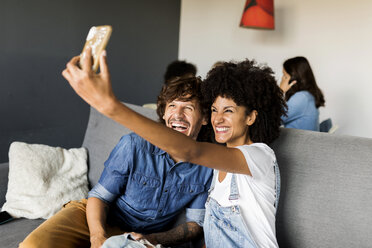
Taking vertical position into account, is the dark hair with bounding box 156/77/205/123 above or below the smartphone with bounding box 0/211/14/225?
above

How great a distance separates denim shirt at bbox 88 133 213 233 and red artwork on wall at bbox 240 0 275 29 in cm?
227

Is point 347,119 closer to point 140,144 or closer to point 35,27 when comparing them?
point 140,144

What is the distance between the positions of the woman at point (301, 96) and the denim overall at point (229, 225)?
1499 millimetres

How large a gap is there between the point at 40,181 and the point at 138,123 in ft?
4.11

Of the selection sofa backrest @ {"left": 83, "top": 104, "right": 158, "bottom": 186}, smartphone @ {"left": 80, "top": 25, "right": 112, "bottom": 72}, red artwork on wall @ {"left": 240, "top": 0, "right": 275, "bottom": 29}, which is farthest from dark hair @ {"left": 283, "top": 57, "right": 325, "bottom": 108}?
smartphone @ {"left": 80, "top": 25, "right": 112, "bottom": 72}

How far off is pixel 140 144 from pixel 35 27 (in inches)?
88.9

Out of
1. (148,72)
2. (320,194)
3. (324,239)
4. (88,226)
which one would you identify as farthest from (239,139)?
(148,72)

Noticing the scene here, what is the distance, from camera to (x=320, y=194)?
4.64ft

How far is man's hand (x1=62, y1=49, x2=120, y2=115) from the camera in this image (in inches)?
28.9

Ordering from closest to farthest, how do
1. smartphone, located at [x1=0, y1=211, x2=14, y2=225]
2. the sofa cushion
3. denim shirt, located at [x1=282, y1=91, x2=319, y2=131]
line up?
the sofa cushion
smartphone, located at [x1=0, y1=211, x2=14, y2=225]
denim shirt, located at [x1=282, y1=91, x2=319, y2=131]

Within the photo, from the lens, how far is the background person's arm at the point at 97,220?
4.46 ft

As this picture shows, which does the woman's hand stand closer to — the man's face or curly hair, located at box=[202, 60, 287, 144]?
the man's face

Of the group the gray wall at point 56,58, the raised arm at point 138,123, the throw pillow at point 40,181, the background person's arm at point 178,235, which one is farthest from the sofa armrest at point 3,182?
the raised arm at point 138,123

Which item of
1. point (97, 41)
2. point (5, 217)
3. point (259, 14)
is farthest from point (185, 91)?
point (259, 14)
